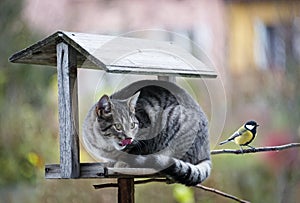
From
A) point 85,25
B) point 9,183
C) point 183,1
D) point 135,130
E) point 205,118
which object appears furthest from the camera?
point 183,1

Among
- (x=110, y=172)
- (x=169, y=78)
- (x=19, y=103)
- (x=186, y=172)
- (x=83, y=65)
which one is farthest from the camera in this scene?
(x=19, y=103)

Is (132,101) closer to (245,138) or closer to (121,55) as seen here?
(121,55)

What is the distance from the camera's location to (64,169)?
1.61m

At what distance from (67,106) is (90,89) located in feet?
3.62

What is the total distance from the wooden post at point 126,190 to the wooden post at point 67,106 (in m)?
0.13

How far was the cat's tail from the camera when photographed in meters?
1.55

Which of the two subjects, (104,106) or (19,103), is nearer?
(104,106)

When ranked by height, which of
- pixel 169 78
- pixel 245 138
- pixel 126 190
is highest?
pixel 169 78

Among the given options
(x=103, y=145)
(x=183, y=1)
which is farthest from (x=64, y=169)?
(x=183, y=1)

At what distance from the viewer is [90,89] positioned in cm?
274

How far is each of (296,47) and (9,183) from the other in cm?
187

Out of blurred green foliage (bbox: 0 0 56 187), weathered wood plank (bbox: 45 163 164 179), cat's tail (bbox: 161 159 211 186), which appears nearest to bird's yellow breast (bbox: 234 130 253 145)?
cat's tail (bbox: 161 159 211 186)

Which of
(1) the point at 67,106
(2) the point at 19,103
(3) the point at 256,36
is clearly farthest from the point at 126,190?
(3) the point at 256,36

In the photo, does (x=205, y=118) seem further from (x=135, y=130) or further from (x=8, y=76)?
(x=8, y=76)
